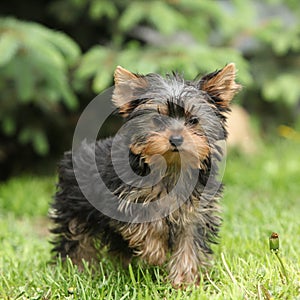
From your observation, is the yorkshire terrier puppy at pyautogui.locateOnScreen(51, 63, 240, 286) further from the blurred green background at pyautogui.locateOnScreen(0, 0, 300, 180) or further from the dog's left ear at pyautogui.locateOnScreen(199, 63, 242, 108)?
the blurred green background at pyautogui.locateOnScreen(0, 0, 300, 180)

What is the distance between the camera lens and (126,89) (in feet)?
12.3

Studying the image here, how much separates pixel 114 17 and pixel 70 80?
94 cm

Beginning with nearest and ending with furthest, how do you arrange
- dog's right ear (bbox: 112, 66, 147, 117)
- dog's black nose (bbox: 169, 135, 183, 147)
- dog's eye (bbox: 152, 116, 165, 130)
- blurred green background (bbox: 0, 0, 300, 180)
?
dog's black nose (bbox: 169, 135, 183, 147)
dog's eye (bbox: 152, 116, 165, 130)
dog's right ear (bbox: 112, 66, 147, 117)
blurred green background (bbox: 0, 0, 300, 180)

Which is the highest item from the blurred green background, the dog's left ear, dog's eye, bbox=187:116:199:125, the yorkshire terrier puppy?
the dog's left ear

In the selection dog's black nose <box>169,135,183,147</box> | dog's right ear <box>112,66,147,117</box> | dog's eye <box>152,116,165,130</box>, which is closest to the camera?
dog's black nose <box>169,135,183,147</box>

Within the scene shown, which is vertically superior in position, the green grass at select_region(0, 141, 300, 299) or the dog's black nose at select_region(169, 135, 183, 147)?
the dog's black nose at select_region(169, 135, 183, 147)

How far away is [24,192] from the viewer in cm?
679

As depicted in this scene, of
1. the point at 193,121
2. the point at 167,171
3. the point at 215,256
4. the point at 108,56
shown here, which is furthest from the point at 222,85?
the point at 108,56

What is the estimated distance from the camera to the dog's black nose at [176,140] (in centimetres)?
340

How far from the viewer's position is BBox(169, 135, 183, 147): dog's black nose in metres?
3.40

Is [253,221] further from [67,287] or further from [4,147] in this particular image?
[4,147]

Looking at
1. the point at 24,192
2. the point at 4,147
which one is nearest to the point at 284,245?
the point at 24,192

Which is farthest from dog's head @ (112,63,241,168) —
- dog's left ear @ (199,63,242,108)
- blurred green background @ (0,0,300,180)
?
blurred green background @ (0,0,300,180)

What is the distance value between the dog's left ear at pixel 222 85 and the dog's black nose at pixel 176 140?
52 centimetres
